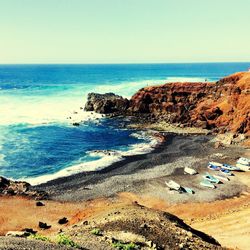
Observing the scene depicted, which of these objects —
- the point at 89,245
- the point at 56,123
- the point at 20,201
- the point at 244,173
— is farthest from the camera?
the point at 56,123

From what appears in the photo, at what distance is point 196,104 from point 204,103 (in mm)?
2077

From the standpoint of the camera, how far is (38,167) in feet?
200

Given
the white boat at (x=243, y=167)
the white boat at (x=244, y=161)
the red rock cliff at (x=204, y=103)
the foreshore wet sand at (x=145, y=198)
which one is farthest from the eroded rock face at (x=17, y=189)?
the red rock cliff at (x=204, y=103)

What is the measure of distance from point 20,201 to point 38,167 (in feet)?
43.4

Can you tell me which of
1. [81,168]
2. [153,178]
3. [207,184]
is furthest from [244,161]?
[81,168]

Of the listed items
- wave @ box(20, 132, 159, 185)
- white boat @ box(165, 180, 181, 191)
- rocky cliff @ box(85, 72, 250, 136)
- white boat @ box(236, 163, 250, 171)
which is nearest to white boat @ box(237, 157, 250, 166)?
white boat @ box(236, 163, 250, 171)

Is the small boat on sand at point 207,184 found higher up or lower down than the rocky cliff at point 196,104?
lower down

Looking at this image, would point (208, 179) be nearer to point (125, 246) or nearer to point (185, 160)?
point (185, 160)

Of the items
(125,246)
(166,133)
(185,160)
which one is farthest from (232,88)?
(125,246)

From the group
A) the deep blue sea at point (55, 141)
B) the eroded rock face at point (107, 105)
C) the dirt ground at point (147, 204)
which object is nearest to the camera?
the dirt ground at point (147, 204)

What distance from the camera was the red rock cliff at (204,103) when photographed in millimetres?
80738

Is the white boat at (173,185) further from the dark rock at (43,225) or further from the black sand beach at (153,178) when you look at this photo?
the dark rock at (43,225)

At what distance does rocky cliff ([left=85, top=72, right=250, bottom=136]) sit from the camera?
267 ft

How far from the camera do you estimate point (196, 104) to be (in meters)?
93.4
